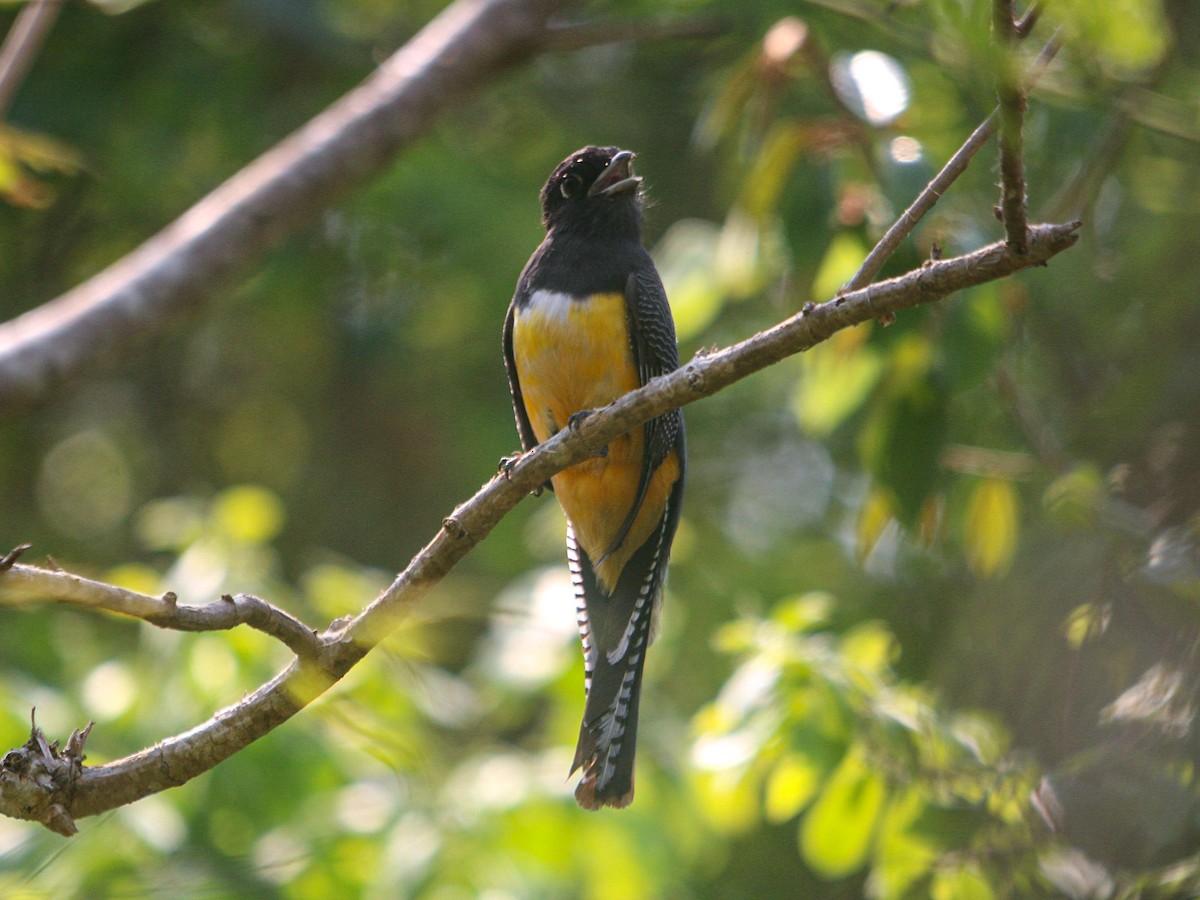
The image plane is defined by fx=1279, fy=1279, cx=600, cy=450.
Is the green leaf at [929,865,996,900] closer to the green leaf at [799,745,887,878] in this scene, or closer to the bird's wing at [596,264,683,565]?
the green leaf at [799,745,887,878]

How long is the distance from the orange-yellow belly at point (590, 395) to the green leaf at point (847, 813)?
1.14 meters

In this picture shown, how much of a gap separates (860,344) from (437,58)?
105 inches

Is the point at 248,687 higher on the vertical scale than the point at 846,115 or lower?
lower

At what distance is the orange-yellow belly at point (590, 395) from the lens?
4598mm

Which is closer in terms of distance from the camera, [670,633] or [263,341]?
[670,633]

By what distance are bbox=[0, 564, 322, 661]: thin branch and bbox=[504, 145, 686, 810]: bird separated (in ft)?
5.19

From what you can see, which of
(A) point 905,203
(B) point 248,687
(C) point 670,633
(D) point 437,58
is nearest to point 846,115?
(A) point 905,203

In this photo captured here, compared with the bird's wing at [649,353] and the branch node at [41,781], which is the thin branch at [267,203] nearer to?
the bird's wing at [649,353]

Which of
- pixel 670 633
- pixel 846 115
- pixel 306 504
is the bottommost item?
pixel 670 633

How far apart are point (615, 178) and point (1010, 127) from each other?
297 centimetres

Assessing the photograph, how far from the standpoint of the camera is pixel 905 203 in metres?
4.30

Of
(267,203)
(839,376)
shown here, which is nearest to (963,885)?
(839,376)

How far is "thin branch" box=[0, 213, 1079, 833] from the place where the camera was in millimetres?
2719

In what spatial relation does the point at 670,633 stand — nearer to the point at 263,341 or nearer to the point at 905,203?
the point at 905,203
